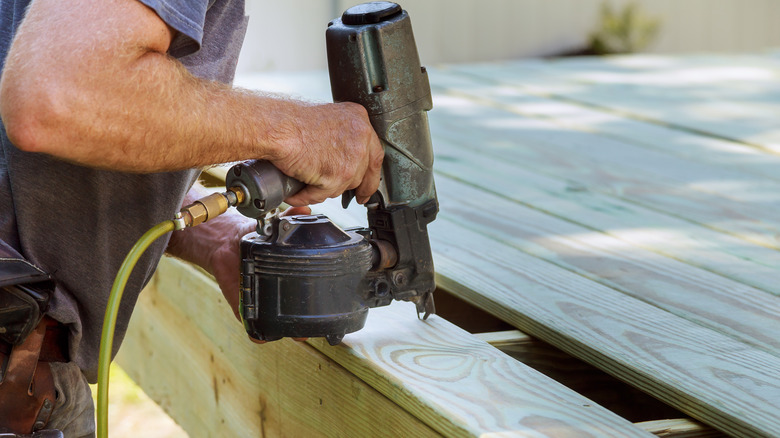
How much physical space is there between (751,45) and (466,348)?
747 centimetres

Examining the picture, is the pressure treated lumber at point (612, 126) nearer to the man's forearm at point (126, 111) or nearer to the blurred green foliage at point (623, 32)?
the man's forearm at point (126, 111)

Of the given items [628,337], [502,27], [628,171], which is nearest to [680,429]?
[628,337]

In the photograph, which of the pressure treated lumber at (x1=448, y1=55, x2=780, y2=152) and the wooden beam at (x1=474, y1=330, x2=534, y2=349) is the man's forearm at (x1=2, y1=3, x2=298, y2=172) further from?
the pressure treated lumber at (x1=448, y1=55, x2=780, y2=152)

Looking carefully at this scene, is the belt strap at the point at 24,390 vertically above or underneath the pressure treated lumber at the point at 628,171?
above

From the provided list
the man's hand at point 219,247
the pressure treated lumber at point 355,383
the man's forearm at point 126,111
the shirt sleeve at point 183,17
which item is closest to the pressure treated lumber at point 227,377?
the pressure treated lumber at point 355,383

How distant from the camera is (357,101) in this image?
146 centimetres

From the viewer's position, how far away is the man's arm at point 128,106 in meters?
1.12

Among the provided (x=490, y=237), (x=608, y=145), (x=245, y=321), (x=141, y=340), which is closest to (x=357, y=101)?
(x=245, y=321)

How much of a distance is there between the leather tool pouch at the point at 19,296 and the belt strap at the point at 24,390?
4 cm

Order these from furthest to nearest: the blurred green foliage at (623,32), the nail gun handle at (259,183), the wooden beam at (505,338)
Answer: the blurred green foliage at (623,32)
the wooden beam at (505,338)
the nail gun handle at (259,183)


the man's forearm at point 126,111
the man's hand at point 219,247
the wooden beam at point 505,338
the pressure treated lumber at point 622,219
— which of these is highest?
the man's forearm at point 126,111

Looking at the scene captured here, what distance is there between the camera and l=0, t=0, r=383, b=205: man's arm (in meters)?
1.12

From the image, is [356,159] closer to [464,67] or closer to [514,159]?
[514,159]

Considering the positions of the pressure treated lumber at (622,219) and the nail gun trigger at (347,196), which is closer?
the nail gun trigger at (347,196)
